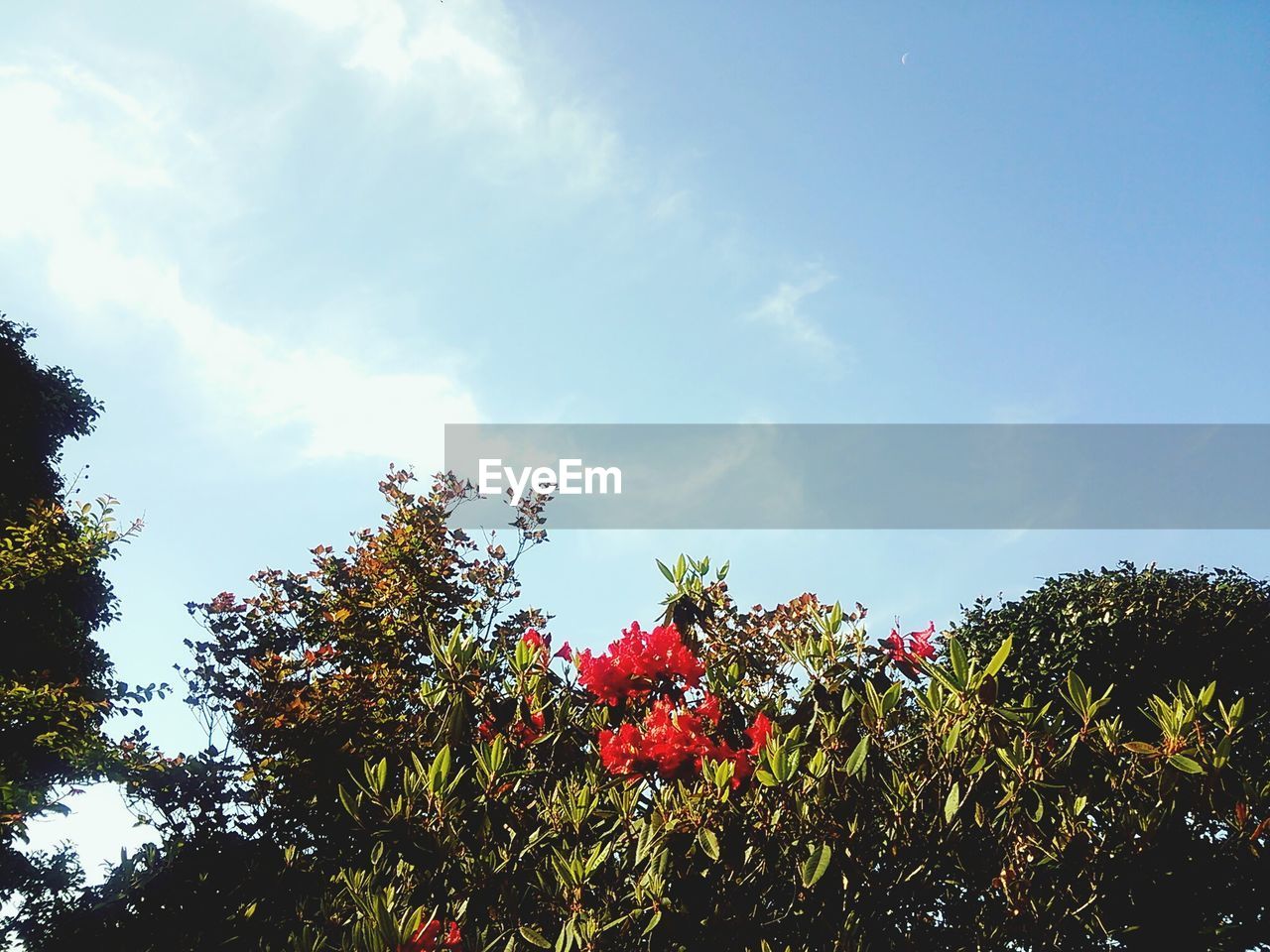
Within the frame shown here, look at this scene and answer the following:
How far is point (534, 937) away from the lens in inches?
144

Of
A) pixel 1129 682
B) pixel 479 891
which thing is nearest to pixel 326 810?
pixel 479 891

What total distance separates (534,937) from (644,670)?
188 cm

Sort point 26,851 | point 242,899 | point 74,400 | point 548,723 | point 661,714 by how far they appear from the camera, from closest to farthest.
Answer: point 661,714 < point 548,723 < point 242,899 < point 26,851 < point 74,400

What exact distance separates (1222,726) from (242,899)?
782 cm

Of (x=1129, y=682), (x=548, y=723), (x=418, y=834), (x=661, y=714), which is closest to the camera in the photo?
(x=418, y=834)

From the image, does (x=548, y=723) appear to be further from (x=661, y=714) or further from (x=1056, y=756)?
(x=1056, y=756)

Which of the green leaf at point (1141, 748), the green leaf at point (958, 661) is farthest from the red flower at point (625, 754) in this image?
the green leaf at point (1141, 748)

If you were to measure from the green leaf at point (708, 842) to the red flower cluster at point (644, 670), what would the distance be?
1.50m

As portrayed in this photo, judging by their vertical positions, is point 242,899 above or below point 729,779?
below

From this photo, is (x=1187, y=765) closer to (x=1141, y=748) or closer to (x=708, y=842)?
(x=1141, y=748)

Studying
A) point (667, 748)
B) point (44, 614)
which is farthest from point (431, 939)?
point (44, 614)

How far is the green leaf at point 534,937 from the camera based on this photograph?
3650 millimetres

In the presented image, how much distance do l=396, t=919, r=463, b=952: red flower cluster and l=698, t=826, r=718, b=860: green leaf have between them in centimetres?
123

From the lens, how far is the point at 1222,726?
3.92 meters
